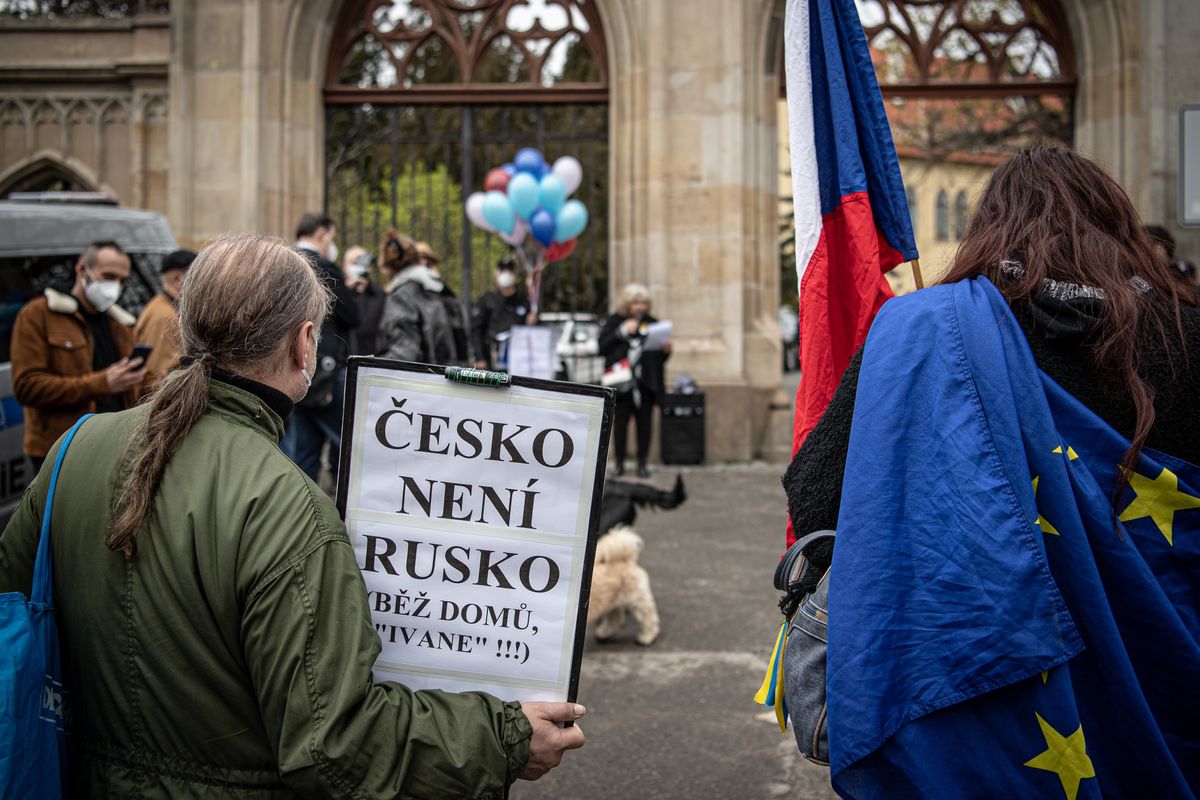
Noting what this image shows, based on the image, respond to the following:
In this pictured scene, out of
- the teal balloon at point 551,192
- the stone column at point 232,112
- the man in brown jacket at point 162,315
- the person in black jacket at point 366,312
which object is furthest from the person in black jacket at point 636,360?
the man in brown jacket at point 162,315

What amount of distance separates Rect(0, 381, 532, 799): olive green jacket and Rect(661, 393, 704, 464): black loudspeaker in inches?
389

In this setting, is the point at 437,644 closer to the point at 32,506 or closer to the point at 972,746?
the point at 32,506

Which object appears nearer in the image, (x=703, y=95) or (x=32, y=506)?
(x=32, y=506)

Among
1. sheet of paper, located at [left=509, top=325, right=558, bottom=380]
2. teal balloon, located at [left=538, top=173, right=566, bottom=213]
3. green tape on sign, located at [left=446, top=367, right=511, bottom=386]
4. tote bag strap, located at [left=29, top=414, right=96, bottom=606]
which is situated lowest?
tote bag strap, located at [left=29, top=414, right=96, bottom=606]

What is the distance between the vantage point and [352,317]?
21.1 ft

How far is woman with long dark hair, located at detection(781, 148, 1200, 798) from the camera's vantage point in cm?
164

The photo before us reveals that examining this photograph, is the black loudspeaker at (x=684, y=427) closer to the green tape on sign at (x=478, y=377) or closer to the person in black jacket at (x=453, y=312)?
the person in black jacket at (x=453, y=312)

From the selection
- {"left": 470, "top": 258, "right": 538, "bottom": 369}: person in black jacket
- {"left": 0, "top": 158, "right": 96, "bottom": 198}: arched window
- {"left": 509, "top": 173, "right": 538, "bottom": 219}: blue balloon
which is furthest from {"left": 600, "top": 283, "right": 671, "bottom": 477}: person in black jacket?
{"left": 0, "top": 158, "right": 96, "bottom": 198}: arched window

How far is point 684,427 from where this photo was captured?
11695mm

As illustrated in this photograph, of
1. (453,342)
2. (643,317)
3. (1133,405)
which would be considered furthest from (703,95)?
(1133,405)

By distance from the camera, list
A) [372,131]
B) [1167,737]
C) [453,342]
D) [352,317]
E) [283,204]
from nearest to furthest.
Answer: [1167,737] → [352,317] → [453,342] → [283,204] → [372,131]

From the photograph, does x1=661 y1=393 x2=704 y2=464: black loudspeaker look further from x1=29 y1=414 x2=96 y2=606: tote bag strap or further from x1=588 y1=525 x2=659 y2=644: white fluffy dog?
x1=29 y1=414 x2=96 y2=606: tote bag strap

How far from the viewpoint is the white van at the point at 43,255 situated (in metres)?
6.35

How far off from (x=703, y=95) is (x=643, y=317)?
8.49 ft
